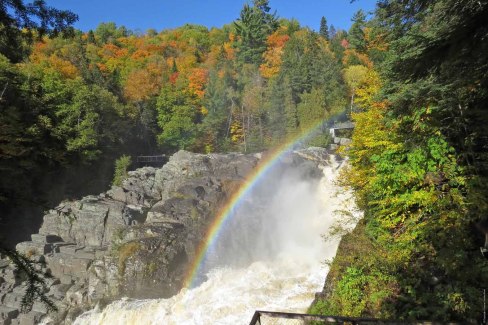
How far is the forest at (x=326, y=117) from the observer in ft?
18.9

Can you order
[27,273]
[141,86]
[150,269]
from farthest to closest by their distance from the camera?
[141,86], [150,269], [27,273]

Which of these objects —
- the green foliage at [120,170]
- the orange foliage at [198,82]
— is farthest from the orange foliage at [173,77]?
the green foliage at [120,170]

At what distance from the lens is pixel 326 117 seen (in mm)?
45125

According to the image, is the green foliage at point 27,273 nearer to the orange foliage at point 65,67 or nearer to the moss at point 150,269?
the moss at point 150,269

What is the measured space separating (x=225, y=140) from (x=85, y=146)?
19.7 m

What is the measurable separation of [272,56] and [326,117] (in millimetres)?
21034

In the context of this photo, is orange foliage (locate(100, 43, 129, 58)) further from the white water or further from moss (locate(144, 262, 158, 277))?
moss (locate(144, 262, 158, 277))

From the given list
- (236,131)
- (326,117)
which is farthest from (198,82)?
(326,117)

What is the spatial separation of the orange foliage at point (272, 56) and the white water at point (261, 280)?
33833 millimetres

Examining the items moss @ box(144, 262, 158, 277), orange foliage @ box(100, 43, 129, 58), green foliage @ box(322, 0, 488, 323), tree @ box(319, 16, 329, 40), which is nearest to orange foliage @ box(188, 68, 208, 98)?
orange foliage @ box(100, 43, 129, 58)

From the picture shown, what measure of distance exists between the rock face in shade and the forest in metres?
5.53

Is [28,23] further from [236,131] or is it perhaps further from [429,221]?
[236,131]

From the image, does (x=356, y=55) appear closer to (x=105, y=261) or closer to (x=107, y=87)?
(x=107, y=87)

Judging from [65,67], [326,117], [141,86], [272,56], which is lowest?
[326,117]
